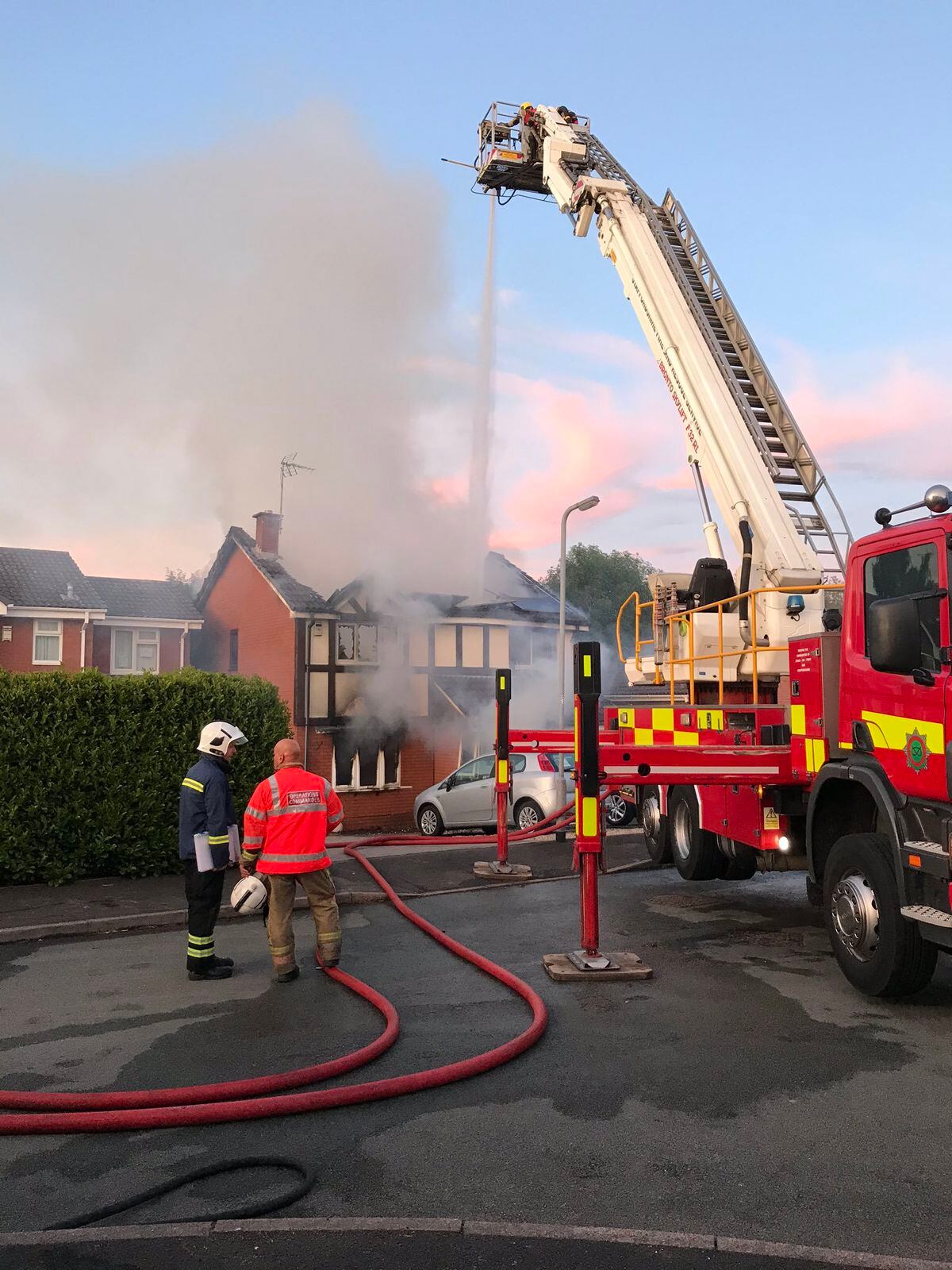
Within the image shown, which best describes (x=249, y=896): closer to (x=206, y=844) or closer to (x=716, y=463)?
(x=206, y=844)

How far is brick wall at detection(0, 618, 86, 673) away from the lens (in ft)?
86.4

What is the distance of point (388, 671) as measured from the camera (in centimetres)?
2411

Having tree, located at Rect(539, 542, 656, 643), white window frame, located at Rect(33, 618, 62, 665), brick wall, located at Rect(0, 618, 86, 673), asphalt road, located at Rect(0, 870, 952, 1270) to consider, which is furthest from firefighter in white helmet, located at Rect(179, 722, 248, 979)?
tree, located at Rect(539, 542, 656, 643)

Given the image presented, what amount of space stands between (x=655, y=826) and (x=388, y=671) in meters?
14.5

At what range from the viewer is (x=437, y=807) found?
16.6 m

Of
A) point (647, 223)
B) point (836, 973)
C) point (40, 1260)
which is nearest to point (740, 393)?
point (647, 223)

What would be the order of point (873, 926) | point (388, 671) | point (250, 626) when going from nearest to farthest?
point (873, 926) → point (388, 671) → point (250, 626)

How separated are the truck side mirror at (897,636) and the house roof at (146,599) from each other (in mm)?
25612

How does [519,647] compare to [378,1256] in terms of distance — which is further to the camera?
[519,647]

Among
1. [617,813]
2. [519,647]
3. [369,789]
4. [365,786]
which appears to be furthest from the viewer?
[519,647]

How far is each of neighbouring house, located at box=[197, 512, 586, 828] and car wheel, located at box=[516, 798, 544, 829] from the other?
9382 millimetres

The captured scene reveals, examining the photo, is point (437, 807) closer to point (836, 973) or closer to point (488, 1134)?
point (836, 973)

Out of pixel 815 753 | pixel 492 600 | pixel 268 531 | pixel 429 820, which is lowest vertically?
pixel 429 820

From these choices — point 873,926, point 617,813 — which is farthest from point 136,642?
point 873,926
